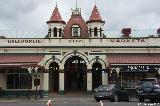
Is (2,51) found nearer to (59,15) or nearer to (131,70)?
(59,15)

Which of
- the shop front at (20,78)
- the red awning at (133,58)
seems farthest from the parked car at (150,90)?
the shop front at (20,78)

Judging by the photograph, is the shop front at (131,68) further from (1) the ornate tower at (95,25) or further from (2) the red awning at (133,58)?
(1) the ornate tower at (95,25)

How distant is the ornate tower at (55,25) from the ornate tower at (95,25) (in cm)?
295

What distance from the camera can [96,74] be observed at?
4994 cm

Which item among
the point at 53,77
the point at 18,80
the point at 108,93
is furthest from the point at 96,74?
the point at 108,93

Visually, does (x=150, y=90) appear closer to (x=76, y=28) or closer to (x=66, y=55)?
(x=66, y=55)

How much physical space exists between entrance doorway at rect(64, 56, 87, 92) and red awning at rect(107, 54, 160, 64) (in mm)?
6402

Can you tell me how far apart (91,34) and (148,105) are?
23.2m

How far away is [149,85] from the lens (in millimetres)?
31672

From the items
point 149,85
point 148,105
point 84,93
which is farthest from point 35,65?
point 148,105

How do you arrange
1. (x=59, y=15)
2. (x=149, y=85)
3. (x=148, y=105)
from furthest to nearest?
1. (x=59, y=15)
2. (x=149, y=85)
3. (x=148, y=105)

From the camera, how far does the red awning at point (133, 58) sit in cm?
4597

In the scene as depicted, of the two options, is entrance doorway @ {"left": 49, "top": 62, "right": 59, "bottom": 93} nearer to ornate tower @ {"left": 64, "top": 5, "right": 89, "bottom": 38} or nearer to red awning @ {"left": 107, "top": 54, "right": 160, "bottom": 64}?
ornate tower @ {"left": 64, "top": 5, "right": 89, "bottom": 38}

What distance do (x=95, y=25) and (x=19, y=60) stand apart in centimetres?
938
